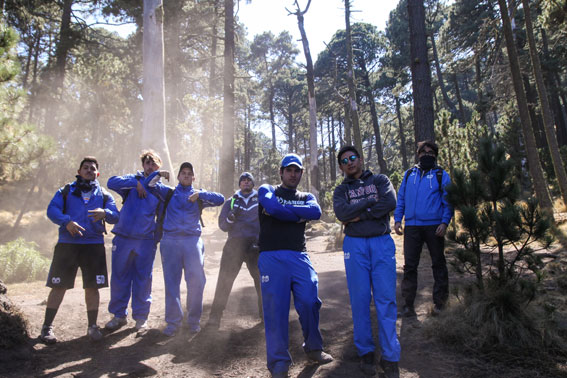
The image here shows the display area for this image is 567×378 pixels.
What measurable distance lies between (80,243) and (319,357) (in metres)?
3.23

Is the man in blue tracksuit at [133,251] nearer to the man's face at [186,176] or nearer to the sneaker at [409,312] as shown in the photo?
the man's face at [186,176]

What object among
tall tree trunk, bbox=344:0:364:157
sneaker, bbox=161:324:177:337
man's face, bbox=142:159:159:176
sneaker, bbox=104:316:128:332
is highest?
tall tree trunk, bbox=344:0:364:157

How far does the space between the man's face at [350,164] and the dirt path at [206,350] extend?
6.39 ft

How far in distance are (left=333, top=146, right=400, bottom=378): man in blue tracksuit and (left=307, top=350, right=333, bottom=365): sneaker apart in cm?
33

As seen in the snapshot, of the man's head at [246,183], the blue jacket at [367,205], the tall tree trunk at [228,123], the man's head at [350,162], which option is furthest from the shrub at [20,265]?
the man's head at [350,162]

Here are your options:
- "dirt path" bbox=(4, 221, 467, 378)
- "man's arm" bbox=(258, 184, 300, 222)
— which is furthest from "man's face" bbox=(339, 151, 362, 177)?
"dirt path" bbox=(4, 221, 467, 378)

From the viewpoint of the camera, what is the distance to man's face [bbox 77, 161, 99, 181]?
4.57 m

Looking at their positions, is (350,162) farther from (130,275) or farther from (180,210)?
(130,275)

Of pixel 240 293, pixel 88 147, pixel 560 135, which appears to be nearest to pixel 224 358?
pixel 240 293

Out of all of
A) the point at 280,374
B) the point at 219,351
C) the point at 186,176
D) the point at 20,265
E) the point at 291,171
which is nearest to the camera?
the point at 280,374

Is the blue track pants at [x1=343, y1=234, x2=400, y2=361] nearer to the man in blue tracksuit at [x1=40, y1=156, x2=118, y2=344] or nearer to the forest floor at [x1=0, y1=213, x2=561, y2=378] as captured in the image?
the forest floor at [x1=0, y1=213, x2=561, y2=378]

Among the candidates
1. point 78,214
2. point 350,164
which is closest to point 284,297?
point 350,164

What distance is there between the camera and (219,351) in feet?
13.1

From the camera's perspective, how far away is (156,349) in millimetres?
4043
